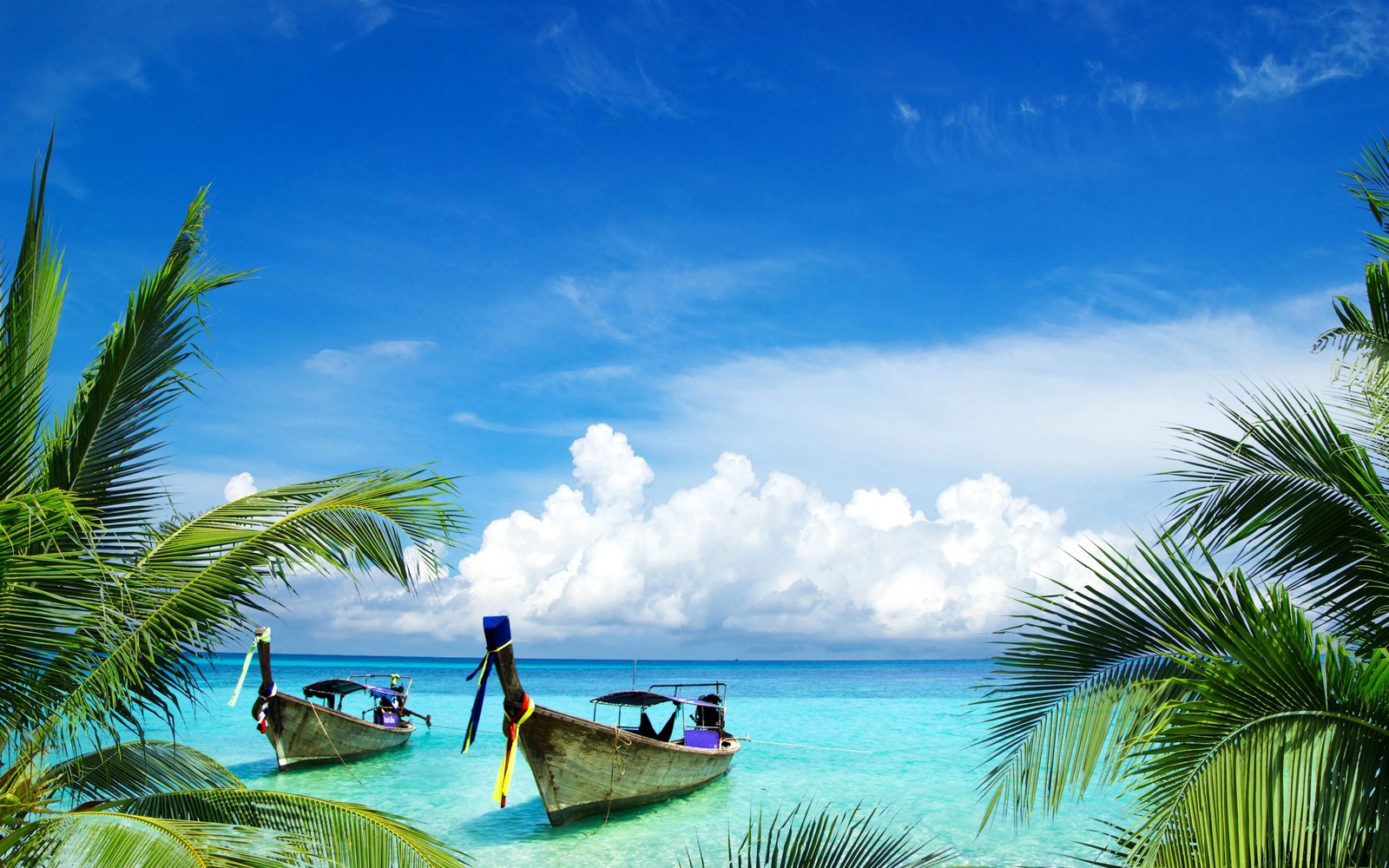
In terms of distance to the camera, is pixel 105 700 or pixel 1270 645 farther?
pixel 105 700

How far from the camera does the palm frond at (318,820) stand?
14.0 feet

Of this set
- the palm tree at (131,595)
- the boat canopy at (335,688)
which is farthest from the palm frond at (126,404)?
the boat canopy at (335,688)

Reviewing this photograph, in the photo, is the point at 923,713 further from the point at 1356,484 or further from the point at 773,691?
the point at 1356,484

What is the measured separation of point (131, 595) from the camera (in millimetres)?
4117

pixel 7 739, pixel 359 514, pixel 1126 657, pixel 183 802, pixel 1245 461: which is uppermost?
pixel 1245 461

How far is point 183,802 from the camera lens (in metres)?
4.45

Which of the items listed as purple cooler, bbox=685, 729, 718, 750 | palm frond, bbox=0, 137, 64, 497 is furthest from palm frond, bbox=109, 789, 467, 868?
purple cooler, bbox=685, 729, 718, 750

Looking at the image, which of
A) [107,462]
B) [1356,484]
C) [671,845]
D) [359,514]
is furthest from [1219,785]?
[671,845]

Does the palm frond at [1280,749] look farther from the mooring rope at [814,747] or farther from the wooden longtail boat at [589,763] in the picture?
the mooring rope at [814,747]

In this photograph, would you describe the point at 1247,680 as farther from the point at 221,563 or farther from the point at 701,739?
the point at 701,739

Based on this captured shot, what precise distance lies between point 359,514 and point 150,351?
1402 millimetres

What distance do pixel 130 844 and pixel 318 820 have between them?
0.92 m

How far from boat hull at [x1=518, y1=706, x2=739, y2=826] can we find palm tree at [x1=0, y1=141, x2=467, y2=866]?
31.0ft

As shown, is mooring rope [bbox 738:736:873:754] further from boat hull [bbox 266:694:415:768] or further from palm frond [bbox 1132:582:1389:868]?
palm frond [bbox 1132:582:1389:868]
